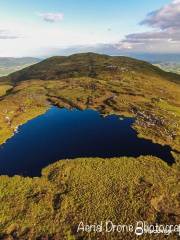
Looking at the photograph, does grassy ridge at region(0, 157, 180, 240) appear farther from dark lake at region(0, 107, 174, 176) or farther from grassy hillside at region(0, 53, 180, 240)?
dark lake at region(0, 107, 174, 176)

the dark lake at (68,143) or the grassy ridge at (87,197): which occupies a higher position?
the dark lake at (68,143)

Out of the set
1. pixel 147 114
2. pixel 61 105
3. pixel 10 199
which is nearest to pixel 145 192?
pixel 10 199

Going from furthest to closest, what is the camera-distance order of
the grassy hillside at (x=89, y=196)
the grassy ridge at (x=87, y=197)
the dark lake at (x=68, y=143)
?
the dark lake at (x=68, y=143)
the grassy hillside at (x=89, y=196)
the grassy ridge at (x=87, y=197)

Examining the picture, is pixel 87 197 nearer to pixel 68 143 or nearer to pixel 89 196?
pixel 89 196

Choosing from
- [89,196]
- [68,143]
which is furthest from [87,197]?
[68,143]

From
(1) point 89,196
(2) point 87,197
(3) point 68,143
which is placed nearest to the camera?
(2) point 87,197

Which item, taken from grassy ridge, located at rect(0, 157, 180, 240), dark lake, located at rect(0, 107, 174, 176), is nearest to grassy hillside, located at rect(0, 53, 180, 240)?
grassy ridge, located at rect(0, 157, 180, 240)

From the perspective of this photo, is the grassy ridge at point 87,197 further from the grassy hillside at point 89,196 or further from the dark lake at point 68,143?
the dark lake at point 68,143

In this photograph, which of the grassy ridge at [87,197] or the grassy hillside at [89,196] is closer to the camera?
the grassy ridge at [87,197]

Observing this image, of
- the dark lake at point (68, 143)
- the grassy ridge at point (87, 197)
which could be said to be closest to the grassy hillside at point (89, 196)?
the grassy ridge at point (87, 197)
